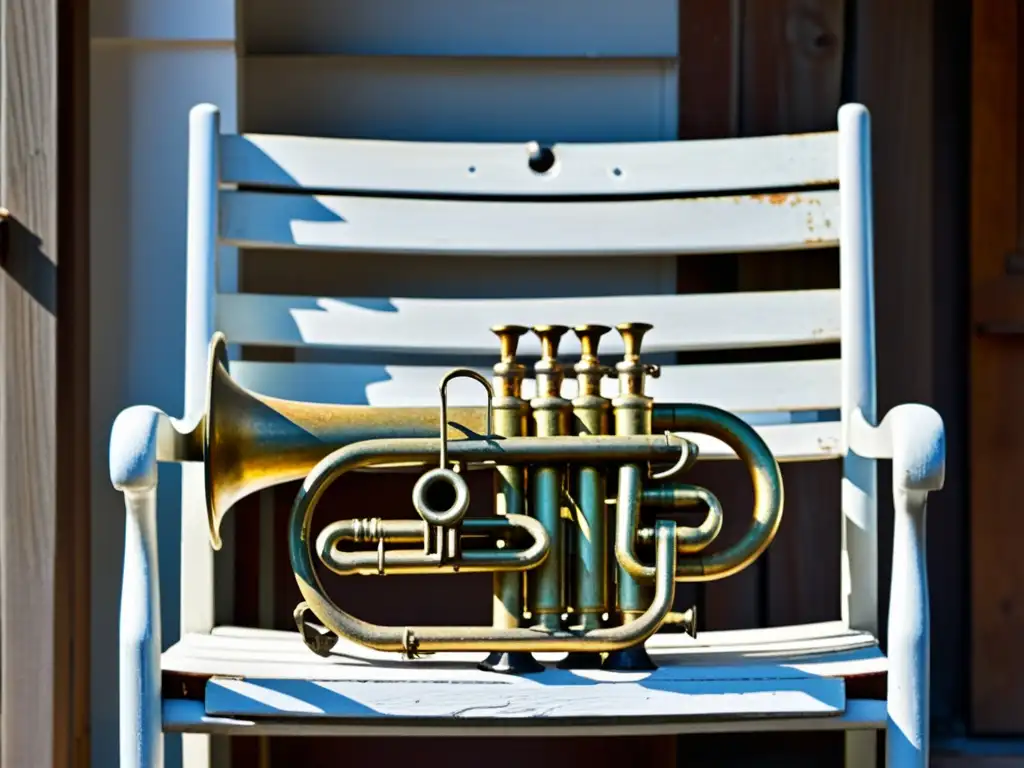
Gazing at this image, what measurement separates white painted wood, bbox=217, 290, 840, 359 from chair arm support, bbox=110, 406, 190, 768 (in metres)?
0.44

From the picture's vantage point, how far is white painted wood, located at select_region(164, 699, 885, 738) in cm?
119

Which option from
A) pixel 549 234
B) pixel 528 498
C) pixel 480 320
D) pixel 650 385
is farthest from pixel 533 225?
pixel 528 498

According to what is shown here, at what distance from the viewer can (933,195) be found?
6.20 feet

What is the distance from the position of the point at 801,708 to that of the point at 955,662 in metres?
0.82

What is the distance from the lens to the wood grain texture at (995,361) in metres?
1.85

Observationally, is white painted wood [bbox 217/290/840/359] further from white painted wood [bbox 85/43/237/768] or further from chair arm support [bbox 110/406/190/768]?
chair arm support [bbox 110/406/190/768]

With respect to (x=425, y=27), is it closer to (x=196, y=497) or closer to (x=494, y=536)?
(x=196, y=497)

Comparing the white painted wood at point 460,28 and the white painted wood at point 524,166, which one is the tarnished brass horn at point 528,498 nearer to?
the white painted wood at point 524,166

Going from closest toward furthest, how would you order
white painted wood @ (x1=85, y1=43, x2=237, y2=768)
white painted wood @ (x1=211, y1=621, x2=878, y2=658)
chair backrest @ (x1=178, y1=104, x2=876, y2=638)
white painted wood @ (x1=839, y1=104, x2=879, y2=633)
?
1. white painted wood @ (x1=211, y1=621, x2=878, y2=658)
2. white painted wood @ (x1=839, y1=104, x2=879, y2=633)
3. chair backrest @ (x1=178, y1=104, x2=876, y2=638)
4. white painted wood @ (x1=85, y1=43, x2=237, y2=768)

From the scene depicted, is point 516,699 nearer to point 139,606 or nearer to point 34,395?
point 139,606

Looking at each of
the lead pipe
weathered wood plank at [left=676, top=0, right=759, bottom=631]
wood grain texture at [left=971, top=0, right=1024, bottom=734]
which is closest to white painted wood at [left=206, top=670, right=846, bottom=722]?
the lead pipe

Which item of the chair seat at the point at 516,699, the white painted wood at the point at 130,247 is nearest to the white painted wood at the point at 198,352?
the white painted wood at the point at 130,247

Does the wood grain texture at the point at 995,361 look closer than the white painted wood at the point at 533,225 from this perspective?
No

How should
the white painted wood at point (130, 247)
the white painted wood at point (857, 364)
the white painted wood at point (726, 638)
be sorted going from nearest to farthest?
the white painted wood at point (726, 638) < the white painted wood at point (857, 364) < the white painted wood at point (130, 247)
